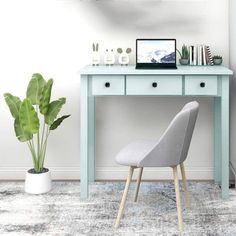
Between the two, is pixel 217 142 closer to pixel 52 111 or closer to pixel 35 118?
pixel 52 111

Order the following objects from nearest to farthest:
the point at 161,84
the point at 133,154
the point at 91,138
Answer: the point at 133,154
the point at 161,84
the point at 91,138

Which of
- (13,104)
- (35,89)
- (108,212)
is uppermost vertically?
(35,89)

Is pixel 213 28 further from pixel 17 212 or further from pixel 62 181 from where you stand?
pixel 17 212

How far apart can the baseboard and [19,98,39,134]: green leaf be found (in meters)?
0.69

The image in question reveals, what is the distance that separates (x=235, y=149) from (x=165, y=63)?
36.2 inches

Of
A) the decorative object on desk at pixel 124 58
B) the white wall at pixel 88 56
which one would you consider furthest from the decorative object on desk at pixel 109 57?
the white wall at pixel 88 56

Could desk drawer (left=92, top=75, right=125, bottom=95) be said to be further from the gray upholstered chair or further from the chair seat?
the gray upholstered chair

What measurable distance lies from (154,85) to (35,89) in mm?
897

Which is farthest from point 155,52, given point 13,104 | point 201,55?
point 13,104

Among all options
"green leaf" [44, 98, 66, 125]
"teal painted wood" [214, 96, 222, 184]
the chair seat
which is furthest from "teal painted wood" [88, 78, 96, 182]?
"teal painted wood" [214, 96, 222, 184]

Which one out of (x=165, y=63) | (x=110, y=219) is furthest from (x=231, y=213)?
(x=165, y=63)

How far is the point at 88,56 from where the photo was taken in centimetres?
420

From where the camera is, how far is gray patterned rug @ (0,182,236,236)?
3.07 meters

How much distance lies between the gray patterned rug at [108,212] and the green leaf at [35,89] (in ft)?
2.33
